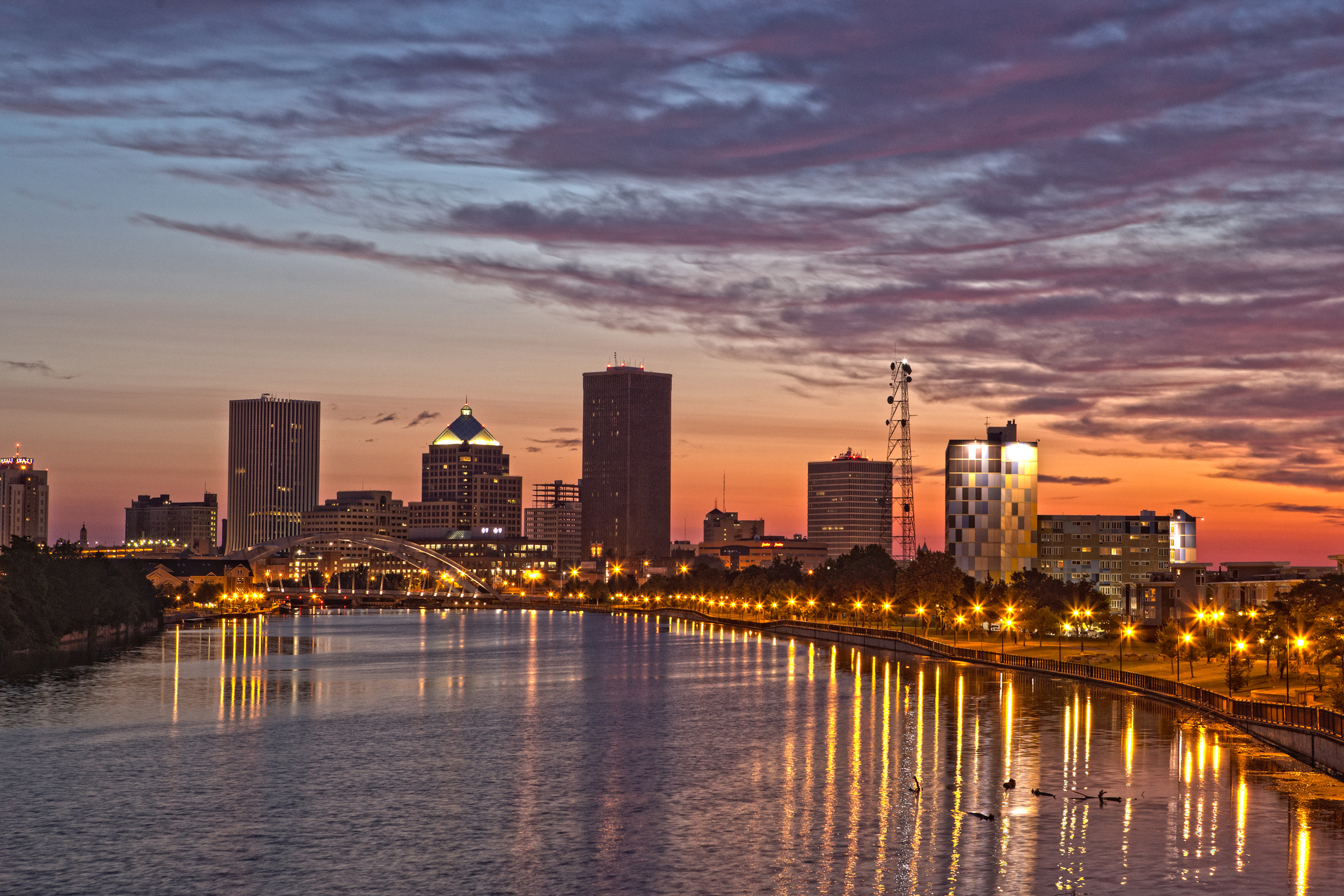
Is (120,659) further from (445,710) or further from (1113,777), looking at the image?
(1113,777)

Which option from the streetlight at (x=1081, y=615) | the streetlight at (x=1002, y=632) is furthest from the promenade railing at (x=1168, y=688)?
the streetlight at (x=1081, y=615)

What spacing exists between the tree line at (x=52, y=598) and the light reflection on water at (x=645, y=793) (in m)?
25.6

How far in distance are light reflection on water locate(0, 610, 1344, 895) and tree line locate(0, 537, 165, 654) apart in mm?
25579

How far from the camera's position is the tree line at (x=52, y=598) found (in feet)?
443

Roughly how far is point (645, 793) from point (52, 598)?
10650cm

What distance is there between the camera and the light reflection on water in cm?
4725

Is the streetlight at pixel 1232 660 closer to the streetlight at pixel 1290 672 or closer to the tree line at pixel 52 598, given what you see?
the streetlight at pixel 1290 672

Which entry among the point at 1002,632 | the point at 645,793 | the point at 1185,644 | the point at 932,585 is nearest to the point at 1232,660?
the point at 1185,644

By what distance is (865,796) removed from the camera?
61.2 m

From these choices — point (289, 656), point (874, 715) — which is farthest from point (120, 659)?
point (874, 715)

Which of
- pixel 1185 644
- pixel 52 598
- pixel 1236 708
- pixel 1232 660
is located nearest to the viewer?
pixel 1236 708

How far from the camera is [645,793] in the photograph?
2462 inches

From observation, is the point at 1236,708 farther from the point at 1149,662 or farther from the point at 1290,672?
the point at 1149,662

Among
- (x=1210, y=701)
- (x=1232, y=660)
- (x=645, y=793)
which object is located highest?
(x=1232, y=660)
